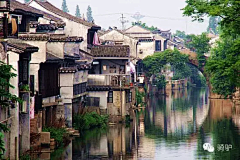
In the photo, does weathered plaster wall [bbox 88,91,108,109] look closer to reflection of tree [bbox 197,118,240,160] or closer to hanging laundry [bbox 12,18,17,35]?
reflection of tree [bbox 197,118,240,160]

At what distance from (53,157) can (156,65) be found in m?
58.8

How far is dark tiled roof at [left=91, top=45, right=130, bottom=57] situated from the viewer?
61.2 m

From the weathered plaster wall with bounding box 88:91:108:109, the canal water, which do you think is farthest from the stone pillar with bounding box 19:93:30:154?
the weathered plaster wall with bounding box 88:91:108:109

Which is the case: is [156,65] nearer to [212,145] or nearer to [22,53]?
[212,145]

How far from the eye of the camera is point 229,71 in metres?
34.2

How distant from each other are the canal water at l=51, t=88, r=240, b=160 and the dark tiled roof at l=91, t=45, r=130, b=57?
6213mm

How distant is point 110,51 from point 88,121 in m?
12.0

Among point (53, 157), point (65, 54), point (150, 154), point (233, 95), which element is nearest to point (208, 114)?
point (233, 95)

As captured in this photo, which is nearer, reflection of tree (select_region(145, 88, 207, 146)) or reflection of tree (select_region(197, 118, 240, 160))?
reflection of tree (select_region(197, 118, 240, 160))

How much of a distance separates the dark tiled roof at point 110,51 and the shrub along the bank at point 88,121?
25.7 ft

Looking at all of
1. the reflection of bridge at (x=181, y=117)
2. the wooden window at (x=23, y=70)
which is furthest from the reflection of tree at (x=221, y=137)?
the wooden window at (x=23, y=70)

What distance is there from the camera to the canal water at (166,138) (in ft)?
130

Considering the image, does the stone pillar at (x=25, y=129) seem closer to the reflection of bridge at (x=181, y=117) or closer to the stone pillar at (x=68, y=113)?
the stone pillar at (x=68, y=113)

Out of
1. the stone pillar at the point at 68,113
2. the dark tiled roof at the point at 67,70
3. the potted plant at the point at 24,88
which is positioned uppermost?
the dark tiled roof at the point at 67,70
